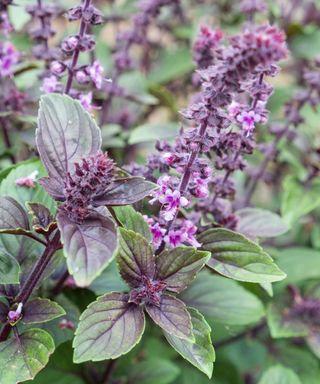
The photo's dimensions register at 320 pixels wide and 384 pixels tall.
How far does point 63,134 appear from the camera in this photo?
1.07 m

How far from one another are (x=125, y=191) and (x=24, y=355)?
0.31m

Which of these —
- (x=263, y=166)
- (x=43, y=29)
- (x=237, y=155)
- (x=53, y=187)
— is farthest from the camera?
(x=263, y=166)

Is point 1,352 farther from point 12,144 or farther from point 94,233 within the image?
point 12,144

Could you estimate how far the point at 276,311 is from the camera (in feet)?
5.37

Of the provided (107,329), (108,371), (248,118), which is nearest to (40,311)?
(107,329)

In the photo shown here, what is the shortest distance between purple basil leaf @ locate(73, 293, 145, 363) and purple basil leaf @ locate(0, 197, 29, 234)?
0.59 ft

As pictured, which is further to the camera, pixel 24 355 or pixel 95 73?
pixel 95 73

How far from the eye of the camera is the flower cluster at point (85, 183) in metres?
0.93

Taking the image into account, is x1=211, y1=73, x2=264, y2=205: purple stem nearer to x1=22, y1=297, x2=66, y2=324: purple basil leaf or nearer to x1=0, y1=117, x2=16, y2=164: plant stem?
x1=22, y1=297, x2=66, y2=324: purple basil leaf

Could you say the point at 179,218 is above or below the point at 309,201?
above

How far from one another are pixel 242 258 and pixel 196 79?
612 millimetres

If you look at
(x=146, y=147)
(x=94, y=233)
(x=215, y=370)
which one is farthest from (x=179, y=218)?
(x=146, y=147)

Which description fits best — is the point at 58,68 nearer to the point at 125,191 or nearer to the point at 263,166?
the point at 125,191

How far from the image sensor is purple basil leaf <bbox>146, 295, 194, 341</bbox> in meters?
0.97
